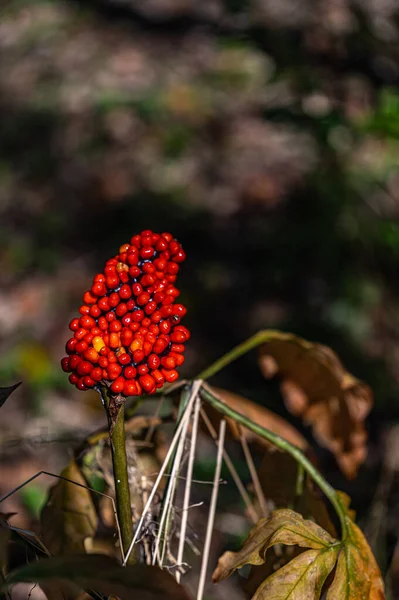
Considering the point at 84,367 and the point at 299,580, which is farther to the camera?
the point at 299,580

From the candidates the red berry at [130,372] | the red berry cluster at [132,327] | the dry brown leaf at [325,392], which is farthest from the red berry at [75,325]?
the dry brown leaf at [325,392]

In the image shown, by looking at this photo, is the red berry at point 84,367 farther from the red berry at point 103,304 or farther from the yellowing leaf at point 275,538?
the yellowing leaf at point 275,538

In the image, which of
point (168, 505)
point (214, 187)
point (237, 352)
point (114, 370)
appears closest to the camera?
point (114, 370)

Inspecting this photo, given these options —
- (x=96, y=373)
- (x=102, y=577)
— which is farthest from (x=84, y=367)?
(x=102, y=577)

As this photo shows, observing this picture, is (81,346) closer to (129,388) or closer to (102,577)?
(129,388)

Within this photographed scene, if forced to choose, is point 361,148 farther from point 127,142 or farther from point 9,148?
point 9,148

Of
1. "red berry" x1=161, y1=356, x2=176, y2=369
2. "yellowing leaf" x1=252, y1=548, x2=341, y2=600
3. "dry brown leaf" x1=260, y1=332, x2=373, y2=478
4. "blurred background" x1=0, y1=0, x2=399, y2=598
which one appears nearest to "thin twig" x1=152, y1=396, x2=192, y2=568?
"yellowing leaf" x1=252, y1=548, x2=341, y2=600

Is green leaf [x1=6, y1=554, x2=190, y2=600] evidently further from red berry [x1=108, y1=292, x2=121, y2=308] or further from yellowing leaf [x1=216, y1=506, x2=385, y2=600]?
red berry [x1=108, y1=292, x2=121, y2=308]

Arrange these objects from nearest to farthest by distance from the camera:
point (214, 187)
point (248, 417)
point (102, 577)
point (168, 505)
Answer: point (102, 577) → point (168, 505) → point (248, 417) → point (214, 187)
